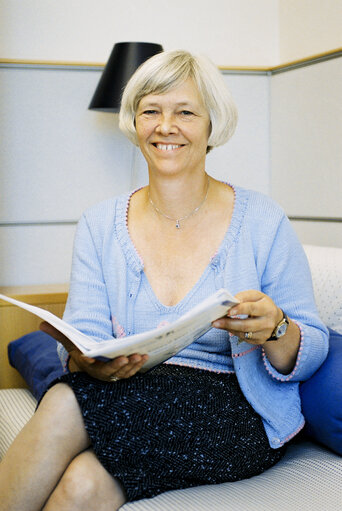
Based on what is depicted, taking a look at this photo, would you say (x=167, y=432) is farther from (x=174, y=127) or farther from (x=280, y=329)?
(x=174, y=127)

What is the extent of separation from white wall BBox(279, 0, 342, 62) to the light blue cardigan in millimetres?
1144

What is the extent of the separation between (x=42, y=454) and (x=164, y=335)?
1.12 feet

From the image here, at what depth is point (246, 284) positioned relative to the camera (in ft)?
5.27

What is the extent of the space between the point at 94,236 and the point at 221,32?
1636 millimetres

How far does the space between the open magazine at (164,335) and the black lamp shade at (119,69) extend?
1.47m

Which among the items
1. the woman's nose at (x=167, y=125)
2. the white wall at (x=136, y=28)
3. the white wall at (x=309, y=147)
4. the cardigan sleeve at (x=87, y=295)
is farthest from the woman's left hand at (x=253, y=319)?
the white wall at (x=136, y=28)

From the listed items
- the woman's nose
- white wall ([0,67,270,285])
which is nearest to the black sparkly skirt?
the woman's nose

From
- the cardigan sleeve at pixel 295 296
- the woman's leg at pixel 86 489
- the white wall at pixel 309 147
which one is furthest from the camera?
the white wall at pixel 309 147

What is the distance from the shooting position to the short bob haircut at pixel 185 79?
1.65 metres

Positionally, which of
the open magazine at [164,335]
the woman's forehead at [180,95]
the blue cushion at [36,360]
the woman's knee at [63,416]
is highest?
the woman's forehead at [180,95]

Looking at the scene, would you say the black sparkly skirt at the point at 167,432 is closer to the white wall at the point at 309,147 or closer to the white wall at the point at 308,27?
the white wall at the point at 309,147

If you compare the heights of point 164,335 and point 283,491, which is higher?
point 164,335

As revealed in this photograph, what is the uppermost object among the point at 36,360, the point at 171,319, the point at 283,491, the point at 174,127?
the point at 174,127

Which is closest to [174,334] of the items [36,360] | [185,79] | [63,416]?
[63,416]
